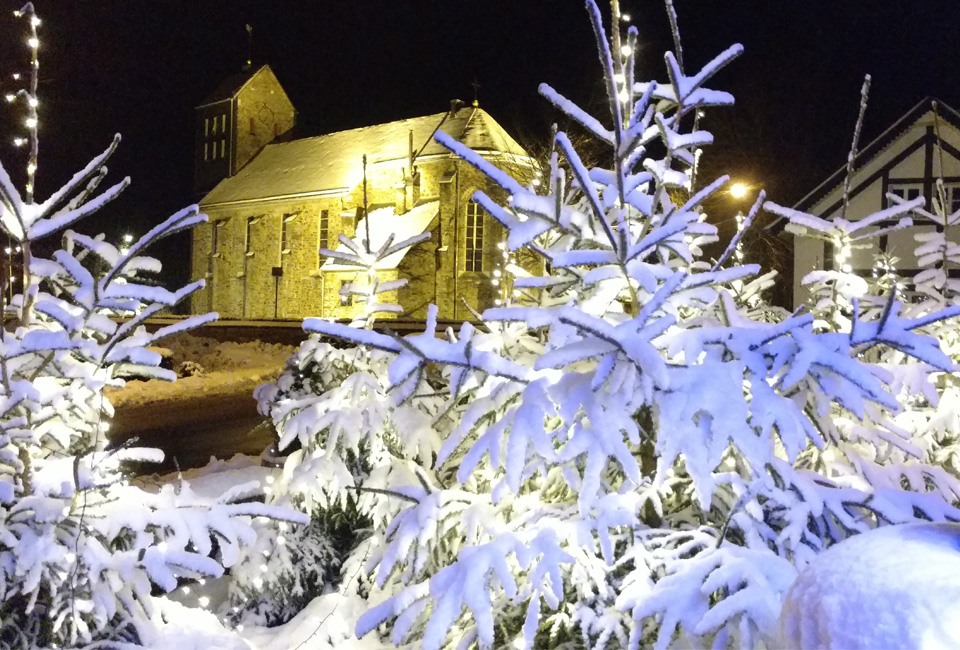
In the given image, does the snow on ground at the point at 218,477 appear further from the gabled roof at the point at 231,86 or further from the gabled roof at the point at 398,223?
the gabled roof at the point at 231,86

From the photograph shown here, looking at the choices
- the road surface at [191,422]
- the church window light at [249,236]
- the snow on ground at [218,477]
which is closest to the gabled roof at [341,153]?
the church window light at [249,236]

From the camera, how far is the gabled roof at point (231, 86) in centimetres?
4713

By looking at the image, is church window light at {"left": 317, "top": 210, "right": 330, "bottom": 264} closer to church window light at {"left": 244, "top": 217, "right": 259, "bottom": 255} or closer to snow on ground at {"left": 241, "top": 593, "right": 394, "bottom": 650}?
church window light at {"left": 244, "top": 217, "right": 259, "bottom": 255}

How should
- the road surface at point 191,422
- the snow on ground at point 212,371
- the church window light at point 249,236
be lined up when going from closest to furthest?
the road surface at point 191,422 < the snow on ground at point 212,371 < the church window light at point 249,236

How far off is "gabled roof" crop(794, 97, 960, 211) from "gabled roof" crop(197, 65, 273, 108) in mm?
Result: 38394

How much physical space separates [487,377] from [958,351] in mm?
4414

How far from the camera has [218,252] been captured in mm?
44656

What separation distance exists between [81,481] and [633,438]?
2250 millimetres

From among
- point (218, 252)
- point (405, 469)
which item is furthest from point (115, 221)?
point (405, 469)

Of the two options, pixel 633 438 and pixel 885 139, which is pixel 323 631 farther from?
pixel 885 139

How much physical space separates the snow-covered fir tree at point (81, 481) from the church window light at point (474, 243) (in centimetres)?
3111

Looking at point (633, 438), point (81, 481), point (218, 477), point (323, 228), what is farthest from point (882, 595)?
point (323, 228)

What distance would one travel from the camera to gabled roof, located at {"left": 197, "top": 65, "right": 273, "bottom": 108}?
47.1 metres

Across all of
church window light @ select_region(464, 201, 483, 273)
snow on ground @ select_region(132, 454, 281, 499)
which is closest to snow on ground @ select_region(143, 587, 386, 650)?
snow on ground @ select_region(132, 454, 281, 499)
